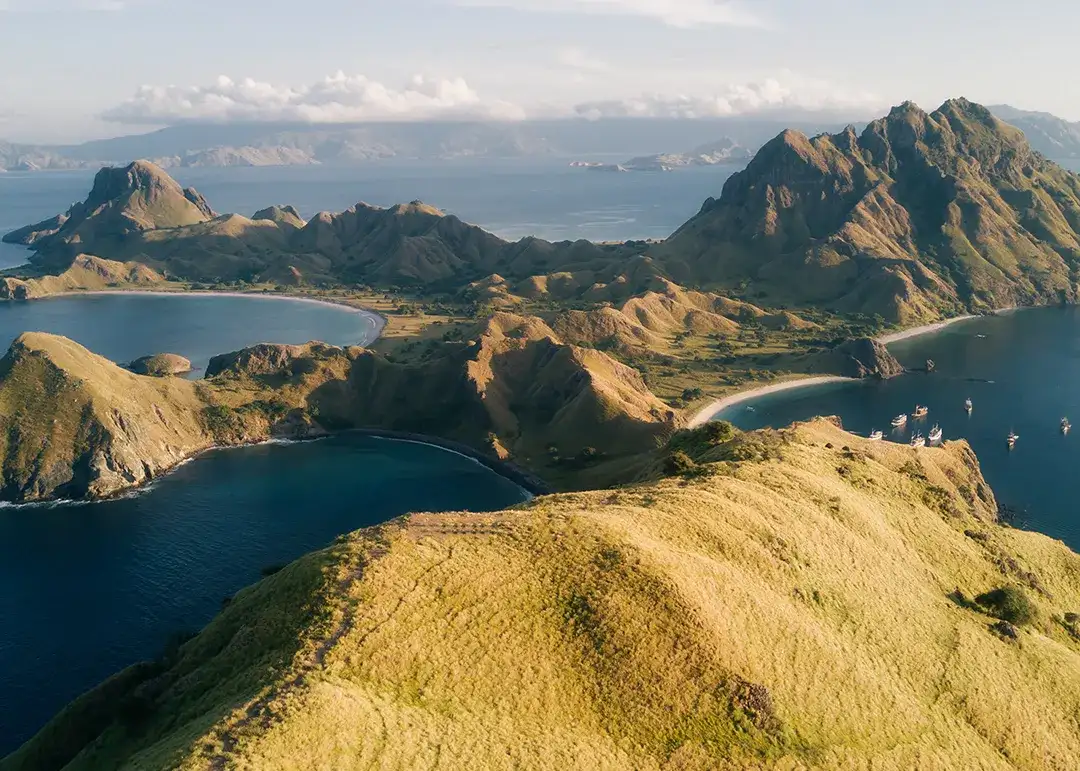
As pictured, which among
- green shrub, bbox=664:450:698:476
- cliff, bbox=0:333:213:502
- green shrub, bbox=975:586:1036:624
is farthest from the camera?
cliff, bbox=0:333:213:502

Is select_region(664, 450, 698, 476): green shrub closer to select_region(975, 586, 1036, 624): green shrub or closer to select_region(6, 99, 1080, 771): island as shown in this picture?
select_region(6, 99, 1080, 771): island

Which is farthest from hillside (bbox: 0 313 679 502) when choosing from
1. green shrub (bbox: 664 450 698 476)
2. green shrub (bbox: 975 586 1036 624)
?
green shrub (bbox: 975 586 1036 624)

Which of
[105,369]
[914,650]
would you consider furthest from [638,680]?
[105,369]

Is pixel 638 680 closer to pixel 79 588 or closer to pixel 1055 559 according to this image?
pixel 1055 559

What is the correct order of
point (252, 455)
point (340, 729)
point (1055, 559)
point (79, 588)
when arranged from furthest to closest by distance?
point (252, 455) < point (79, 588) < point (1055, 559) < point (340, 729)

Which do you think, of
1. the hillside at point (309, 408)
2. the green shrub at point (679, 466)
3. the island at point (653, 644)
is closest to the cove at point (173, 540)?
the hillside at point (309, 408)

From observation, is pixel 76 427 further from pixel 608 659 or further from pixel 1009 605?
pixel 1009 605
